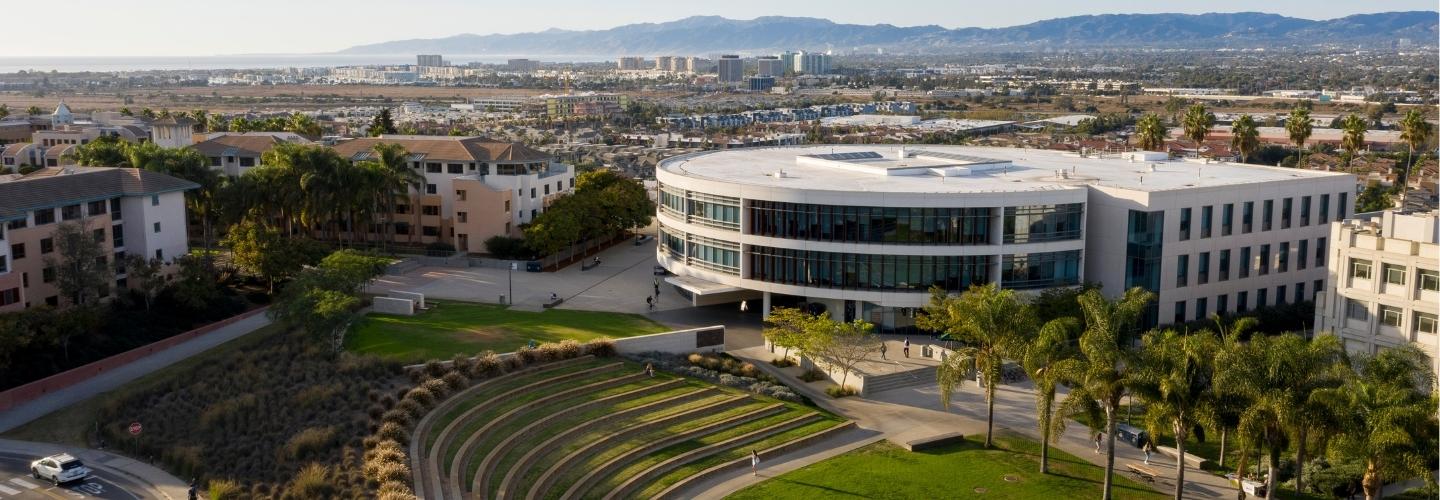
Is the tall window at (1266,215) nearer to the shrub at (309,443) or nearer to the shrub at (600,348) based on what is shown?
the shrub at (600,348)

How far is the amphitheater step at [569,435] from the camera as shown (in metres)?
40.1

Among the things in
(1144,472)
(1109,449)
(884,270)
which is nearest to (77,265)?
(884,270)

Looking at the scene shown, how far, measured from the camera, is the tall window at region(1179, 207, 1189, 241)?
6338 cm

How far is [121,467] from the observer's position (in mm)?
43500

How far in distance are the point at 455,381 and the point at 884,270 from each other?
25585 mm

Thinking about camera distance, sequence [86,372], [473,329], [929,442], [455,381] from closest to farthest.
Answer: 1. [929,442]
2. [455,381]
3. [86,372]
4. [473,329]

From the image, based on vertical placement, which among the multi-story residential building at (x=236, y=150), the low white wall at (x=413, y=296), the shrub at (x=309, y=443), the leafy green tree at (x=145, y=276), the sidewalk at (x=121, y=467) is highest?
the multi-story residential building at (x=236, y=150)

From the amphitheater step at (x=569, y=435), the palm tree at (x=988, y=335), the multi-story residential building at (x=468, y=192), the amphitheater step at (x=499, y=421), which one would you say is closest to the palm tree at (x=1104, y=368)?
the palm tree at (x=988, y=335)

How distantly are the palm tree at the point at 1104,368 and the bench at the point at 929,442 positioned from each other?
747cm

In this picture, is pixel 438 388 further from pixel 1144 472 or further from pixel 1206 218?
pixel 1206 218

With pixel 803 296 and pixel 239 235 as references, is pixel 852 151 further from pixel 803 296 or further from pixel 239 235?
pixel 239 235

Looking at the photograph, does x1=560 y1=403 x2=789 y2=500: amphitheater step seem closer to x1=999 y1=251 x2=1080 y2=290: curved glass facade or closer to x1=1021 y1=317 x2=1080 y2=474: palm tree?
x1=1021 y1=317 x2=1080 y2=474: palm tree

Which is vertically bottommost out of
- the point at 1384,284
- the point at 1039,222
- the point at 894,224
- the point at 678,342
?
the point at 678,342

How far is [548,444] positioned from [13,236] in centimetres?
3507
